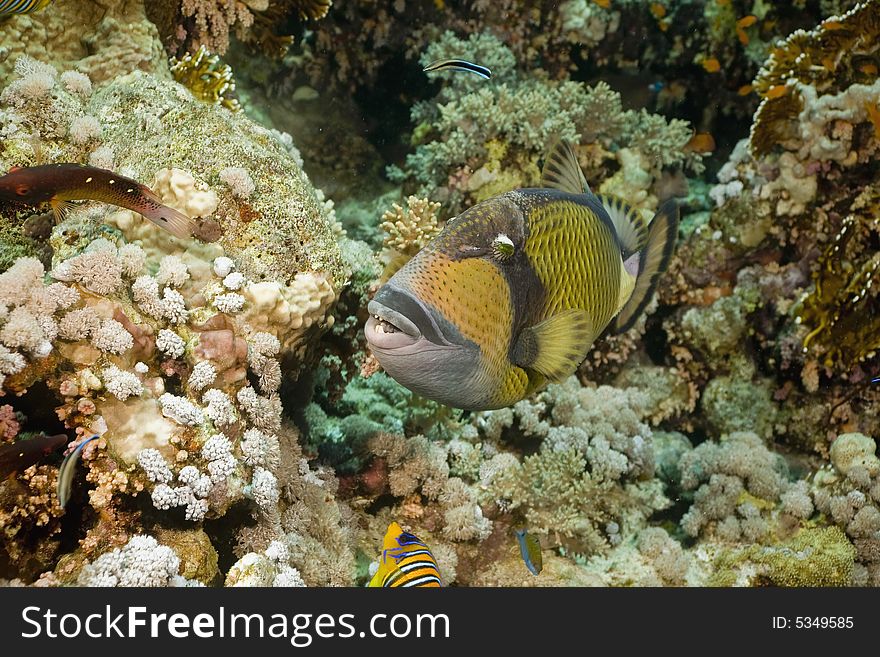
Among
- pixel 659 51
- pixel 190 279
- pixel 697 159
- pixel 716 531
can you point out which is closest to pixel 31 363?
pixel 190 279

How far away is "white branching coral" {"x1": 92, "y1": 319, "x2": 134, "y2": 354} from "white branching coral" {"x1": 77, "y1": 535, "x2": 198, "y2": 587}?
2.68 feet

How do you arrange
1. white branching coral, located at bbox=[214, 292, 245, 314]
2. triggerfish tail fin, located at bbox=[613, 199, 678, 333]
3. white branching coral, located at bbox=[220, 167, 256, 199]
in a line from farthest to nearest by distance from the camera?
white branching coral, located at bbox=[220, 167, 256, 199] → white branching coral, located at bbox=[214, 292, 245, 314] → triggerfish tail fin, located at bbox=[613, 199, 678, 333]

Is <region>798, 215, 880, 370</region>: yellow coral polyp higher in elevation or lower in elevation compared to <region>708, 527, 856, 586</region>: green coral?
higher

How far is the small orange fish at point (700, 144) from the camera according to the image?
6797mm

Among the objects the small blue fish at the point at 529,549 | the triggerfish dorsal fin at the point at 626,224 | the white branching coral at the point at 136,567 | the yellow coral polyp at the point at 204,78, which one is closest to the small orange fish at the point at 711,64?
the yellow coral polyp at the point at 204,78

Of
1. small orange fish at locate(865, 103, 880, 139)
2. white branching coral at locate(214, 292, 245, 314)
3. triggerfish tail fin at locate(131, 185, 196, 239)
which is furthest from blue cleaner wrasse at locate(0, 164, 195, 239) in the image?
small orange fish at locate(865, 103, 880, 139)

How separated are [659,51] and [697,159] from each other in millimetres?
2191

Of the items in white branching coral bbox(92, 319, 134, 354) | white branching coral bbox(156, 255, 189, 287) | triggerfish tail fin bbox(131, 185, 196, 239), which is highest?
triggerfish tail fin bbox(131, 185, 196, 239)

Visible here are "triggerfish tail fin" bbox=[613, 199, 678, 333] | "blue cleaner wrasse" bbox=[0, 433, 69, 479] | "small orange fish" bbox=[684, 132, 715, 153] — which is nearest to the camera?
"blue cleaner wrasse" bbox=[0, 433, 69, 479]

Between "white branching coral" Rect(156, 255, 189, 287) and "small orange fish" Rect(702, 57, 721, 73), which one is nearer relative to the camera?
"white branching coral" Rect(156, 255, 189, 287)

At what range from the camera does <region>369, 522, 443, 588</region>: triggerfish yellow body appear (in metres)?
2.48

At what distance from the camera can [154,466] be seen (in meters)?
2.45

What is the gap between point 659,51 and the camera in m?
8.07

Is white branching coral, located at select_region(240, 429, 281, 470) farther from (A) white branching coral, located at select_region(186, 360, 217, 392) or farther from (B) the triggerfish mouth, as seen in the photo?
(B) the triggerfish mouth
